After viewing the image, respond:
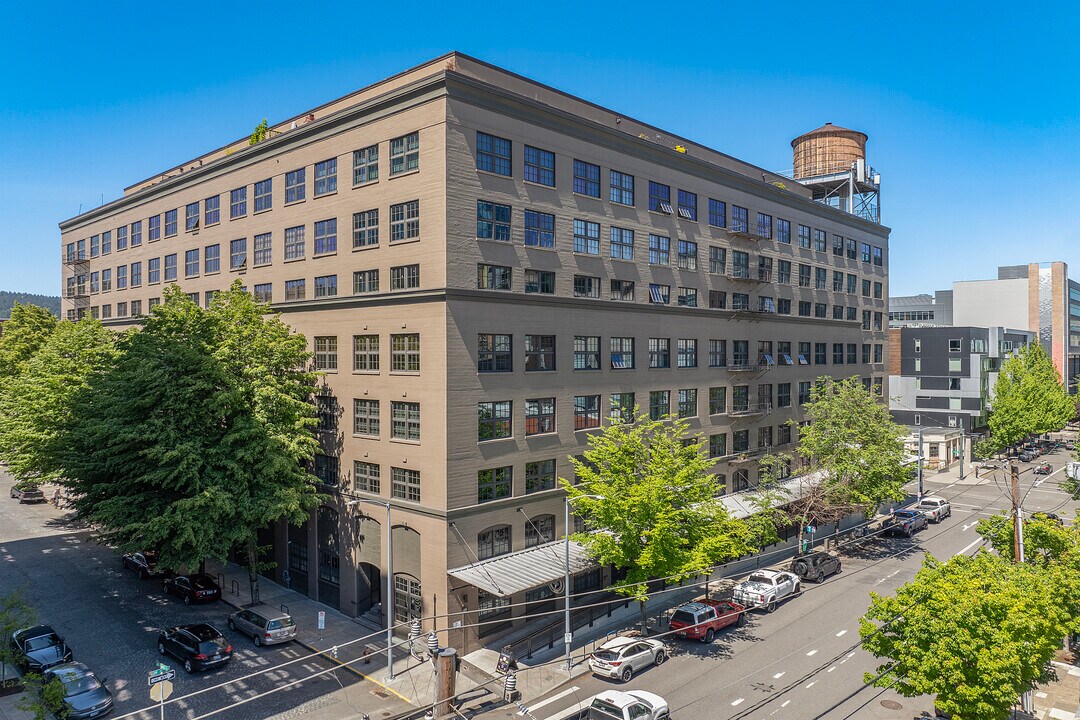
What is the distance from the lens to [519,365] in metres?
34.8

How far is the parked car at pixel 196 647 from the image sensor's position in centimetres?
2923

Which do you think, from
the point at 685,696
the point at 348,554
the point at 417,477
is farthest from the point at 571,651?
the point at 348,554

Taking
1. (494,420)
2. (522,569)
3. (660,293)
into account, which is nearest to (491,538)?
(522,569)

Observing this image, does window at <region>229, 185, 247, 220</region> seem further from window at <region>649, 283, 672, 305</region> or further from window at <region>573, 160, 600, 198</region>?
window at <region>649, 283, 672, 305</region>

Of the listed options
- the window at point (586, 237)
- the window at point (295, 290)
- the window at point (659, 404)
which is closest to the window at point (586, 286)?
the window at point (586, 237)

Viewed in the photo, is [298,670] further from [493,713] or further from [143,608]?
[143,608]

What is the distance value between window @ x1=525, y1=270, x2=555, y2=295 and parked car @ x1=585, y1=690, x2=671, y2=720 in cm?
1940

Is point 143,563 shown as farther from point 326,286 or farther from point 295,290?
point 326,286

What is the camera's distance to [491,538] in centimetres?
3362

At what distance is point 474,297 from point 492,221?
4.04 m

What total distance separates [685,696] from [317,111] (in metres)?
37.0

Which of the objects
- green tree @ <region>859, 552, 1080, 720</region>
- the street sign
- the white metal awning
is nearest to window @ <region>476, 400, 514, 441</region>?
the white metal awning

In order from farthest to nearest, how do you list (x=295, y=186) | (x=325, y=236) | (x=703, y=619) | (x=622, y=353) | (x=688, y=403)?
(x=688, y=403) < (x=622, y=353) < (x=295, y=186) < (x=325, y=236) < (x=703, y=619)

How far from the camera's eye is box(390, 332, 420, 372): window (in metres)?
33.5
